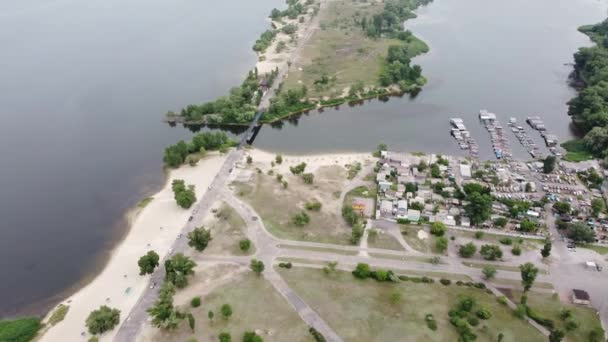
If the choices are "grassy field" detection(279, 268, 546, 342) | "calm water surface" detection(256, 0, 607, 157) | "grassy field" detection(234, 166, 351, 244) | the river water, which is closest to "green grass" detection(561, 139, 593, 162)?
"calm water surface" detection(256, 0, 607, 157)

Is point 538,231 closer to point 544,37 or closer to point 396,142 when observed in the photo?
point 396,142

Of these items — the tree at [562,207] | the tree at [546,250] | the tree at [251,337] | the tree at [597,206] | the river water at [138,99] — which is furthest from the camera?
the river water at [138,99]

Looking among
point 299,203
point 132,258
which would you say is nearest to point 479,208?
point 299,203

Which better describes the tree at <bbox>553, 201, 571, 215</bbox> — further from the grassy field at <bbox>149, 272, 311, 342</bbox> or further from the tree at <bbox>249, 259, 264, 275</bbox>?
the tree at <bbox>249, 259, 264, 275</bbox>

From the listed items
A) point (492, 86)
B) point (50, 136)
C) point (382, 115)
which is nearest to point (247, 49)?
point (382, 115)

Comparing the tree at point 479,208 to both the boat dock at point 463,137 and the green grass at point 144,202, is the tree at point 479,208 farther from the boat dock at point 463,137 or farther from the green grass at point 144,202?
the green grass at point 144,202

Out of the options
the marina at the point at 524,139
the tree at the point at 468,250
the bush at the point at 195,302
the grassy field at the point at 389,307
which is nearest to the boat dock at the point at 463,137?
the marina at the point at 524,139
